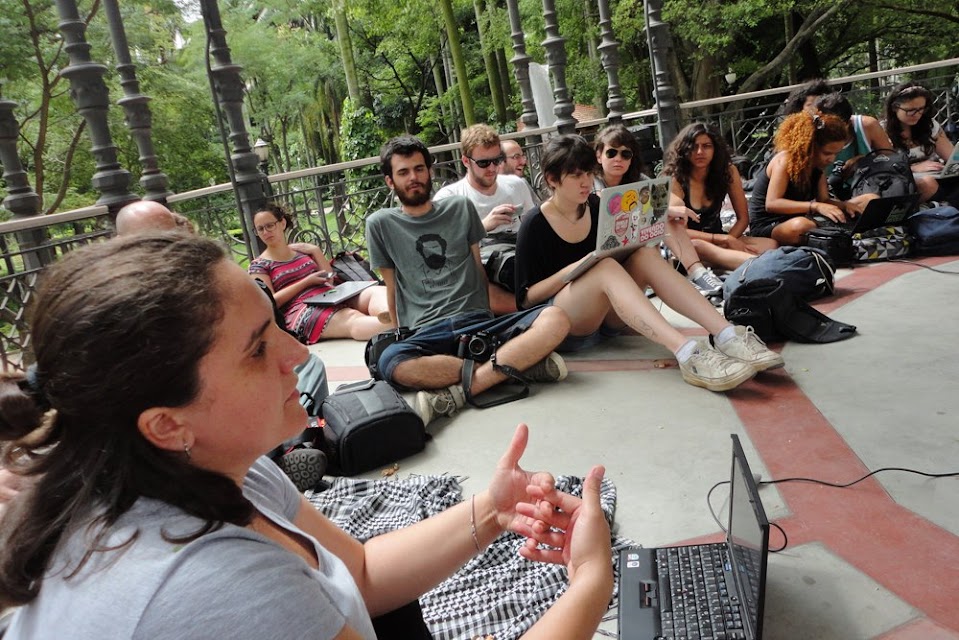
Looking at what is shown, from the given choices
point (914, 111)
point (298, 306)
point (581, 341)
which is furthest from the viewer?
point (914, 111)

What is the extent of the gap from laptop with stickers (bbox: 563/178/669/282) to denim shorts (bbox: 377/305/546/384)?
1.24 feet

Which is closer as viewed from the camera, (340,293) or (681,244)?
(681,244)

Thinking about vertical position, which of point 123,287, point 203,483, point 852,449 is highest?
point 123,287

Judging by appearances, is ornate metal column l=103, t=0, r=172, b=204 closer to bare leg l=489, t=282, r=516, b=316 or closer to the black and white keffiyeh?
bare leg l=489, t=282, r=516, b=316

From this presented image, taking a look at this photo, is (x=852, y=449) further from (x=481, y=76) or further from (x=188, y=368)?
(x=481, y=76)

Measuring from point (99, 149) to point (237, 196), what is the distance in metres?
1.17

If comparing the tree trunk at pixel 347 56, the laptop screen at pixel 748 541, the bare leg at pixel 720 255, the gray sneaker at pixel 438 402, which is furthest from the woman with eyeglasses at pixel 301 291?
the tree trunk at pixel 347 56

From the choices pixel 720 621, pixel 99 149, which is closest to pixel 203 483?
pixel 720 621

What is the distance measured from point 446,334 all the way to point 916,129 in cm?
517

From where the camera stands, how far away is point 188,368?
0.99m

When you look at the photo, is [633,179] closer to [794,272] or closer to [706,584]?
[794,272]

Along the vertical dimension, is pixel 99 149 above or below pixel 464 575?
above

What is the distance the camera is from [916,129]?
258 inches

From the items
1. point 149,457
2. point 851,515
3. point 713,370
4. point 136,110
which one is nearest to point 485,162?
point 713,370
